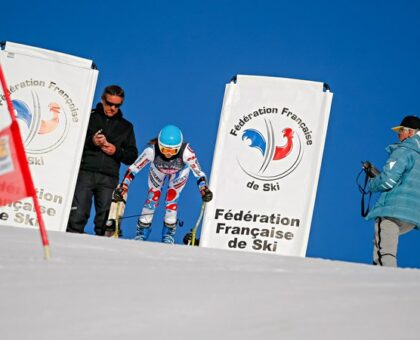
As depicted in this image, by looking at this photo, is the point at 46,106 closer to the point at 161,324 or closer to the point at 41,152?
the point at 41,152

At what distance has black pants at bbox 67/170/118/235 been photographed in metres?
5.89

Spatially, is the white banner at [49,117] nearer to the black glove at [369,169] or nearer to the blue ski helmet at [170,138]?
the blue ski helmet at [170,138]

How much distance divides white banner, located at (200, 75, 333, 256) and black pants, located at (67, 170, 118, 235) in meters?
0.91

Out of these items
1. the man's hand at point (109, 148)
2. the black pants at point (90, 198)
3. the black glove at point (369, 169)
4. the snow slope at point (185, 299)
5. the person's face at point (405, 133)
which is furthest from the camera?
the black pants at point (90, 198)

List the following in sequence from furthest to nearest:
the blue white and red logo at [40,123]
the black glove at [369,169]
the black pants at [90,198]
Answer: the blue white and red logo at [40,123]
the black pants at [90,198]
the black glove at [369,169]

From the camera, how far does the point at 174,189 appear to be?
6.39m

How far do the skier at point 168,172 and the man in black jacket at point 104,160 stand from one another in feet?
0.98

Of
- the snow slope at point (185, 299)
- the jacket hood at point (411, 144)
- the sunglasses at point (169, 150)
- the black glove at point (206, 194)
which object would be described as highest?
the jacket hood at point (411, 144)

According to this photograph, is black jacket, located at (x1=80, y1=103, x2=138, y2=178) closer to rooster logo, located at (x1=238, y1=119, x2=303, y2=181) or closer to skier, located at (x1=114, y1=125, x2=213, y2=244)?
skier, located at (x1=114, y1=125, x2=213, y2=244)

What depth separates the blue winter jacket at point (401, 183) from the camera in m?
4.85

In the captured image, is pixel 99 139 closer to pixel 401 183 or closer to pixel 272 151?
pixel 272 151

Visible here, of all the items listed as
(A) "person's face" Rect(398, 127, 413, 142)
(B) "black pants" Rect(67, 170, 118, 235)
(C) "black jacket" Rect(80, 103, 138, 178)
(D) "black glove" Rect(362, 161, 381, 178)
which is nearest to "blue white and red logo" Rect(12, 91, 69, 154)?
(C) "black jacket" Rect(80, 103, 138, 178)

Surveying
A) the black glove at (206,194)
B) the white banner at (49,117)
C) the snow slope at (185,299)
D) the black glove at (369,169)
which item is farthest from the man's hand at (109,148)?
the snow slope at (185,299)

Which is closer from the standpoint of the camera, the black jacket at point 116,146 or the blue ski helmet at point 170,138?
the black jacket at point 116,146
